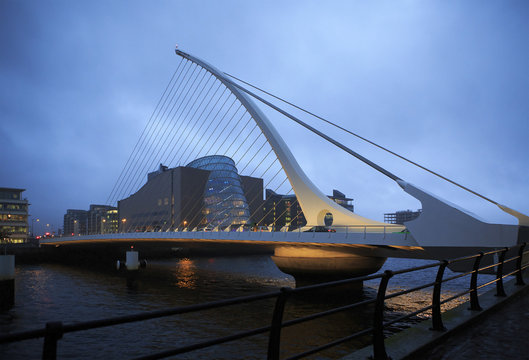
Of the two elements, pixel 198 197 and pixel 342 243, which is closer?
pixel 342 243

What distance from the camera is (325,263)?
2794 centimetres

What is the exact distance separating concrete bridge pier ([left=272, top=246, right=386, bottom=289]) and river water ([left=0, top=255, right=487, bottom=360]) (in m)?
1.80

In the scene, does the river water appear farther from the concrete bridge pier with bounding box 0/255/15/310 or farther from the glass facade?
the glass facade

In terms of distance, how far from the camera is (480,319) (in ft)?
18.9

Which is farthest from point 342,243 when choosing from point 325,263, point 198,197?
point 198,197

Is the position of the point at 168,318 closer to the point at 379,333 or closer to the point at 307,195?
the point at 307,195

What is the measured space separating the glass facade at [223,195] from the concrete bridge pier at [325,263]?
49714mm

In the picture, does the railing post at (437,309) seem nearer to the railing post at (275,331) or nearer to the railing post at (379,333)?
the railing post at (379,333)

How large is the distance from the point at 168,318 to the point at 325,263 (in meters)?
13.3

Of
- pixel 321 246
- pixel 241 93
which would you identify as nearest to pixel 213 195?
pixel 241 93

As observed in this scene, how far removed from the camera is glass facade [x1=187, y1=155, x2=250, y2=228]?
3243 inches

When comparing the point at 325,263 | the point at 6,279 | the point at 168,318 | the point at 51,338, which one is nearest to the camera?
the point at 51,338

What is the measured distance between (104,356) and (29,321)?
793 cm

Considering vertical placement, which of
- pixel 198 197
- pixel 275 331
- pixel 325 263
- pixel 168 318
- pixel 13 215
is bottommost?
pixel 168 318
